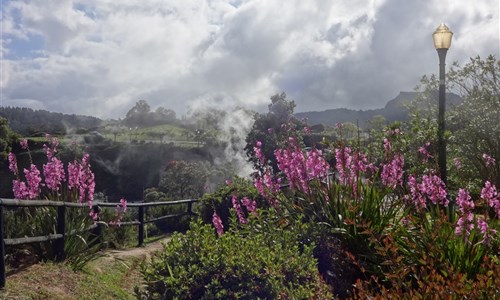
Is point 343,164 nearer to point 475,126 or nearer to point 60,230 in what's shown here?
point 60,230

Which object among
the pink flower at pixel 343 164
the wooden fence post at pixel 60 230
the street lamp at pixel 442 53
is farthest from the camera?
the street lamp at pixel 442 53

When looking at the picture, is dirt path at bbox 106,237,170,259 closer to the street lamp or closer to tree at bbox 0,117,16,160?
the street lamp

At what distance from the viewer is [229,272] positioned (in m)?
4.88

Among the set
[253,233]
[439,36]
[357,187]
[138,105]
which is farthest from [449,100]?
[138,105]

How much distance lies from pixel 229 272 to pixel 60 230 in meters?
3.65

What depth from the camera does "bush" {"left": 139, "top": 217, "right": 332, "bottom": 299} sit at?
4719mm

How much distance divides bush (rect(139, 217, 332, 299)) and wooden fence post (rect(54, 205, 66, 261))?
2.78 m

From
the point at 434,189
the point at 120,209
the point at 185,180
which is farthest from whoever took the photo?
the point at 185,180

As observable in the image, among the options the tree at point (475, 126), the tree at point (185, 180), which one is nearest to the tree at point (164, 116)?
the tree at point (185, 180)

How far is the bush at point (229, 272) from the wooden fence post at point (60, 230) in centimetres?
278

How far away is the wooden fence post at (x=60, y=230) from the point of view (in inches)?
293

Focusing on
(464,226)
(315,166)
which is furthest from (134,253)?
(464,226)

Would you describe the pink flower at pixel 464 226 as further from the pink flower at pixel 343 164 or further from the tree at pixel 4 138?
the tree at pixel 4 138

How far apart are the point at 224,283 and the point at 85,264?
353cm
